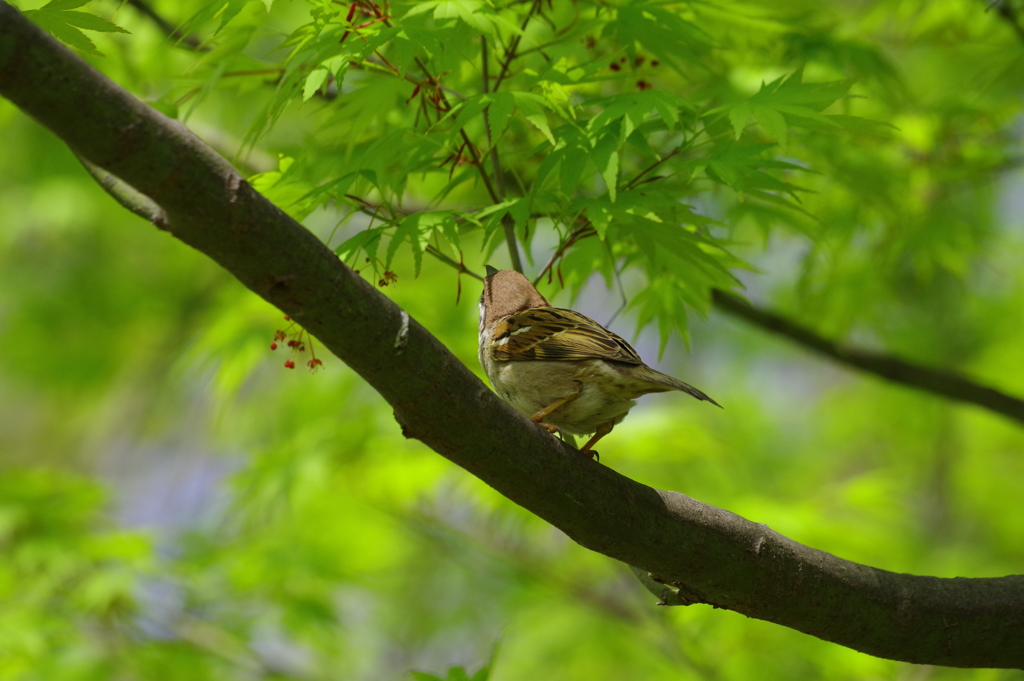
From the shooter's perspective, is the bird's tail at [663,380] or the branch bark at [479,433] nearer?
the branch bark at [479,433]

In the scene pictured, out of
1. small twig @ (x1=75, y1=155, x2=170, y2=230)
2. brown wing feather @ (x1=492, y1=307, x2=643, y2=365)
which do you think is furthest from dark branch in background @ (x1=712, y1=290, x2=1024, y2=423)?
small twig @ (x1=75, y1=155, x2=170, y2=230)

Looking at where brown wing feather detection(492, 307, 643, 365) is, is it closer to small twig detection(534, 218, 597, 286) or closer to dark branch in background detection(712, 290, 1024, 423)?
small twig detection(534, 218, 597, 286)

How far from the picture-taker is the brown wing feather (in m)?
2.51

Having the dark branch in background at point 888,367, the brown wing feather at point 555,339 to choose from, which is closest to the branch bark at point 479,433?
the brown wing feather at point 555,339

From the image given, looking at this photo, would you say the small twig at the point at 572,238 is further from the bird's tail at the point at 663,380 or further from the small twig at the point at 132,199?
the small twig at the point at 132,199

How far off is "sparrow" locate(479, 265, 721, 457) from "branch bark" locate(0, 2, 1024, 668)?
0.38 metres

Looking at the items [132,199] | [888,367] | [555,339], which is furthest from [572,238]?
[888,367]

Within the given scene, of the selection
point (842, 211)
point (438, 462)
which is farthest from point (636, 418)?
point (842, 211)

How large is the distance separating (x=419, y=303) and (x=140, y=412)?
5724mm

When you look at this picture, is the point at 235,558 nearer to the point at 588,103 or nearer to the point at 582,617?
the point at 582,617

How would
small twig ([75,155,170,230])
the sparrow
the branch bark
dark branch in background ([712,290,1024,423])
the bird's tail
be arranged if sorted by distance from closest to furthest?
1. the branch bark
2. small twig ([75,155,170,230])
3. the bird's tail
4. the sparrow
5. dark branch in background ([712,290,1024,423])

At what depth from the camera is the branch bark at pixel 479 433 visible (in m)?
1.51

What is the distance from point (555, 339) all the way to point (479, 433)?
0.72 m

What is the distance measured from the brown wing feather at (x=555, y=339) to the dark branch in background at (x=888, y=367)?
1.74 m
